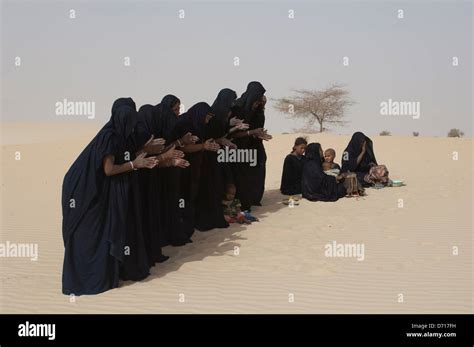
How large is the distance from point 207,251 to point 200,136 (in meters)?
2.01

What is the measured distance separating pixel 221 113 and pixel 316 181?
2718 mm

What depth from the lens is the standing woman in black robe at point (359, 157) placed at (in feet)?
46.8

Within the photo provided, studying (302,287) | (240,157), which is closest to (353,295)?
(302,287)

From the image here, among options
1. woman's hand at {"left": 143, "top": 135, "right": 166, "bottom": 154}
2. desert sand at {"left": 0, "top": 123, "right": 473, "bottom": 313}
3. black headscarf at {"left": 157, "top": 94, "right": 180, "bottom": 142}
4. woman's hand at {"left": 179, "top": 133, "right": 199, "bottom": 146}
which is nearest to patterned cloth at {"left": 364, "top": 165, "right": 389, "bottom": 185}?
desert sand at {"left": 0, "top": 123, "right": 473, "bottom": 313}

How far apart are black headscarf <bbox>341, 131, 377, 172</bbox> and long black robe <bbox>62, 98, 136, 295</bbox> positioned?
7.44 m

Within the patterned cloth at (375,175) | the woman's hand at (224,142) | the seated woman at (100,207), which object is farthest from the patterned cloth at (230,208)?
the patterned cloth at (375,175)

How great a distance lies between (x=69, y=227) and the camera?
25.9 feet

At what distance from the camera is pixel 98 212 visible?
789 centimetres

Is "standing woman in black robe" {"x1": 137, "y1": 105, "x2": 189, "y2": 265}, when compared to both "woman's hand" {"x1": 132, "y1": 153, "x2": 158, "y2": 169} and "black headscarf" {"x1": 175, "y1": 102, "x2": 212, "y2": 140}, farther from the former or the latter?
"black headscarf" {"x1": 175, "y1": 102, "x2": 212, "y2": 140}

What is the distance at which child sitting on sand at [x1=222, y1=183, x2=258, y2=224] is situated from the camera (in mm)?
11227
